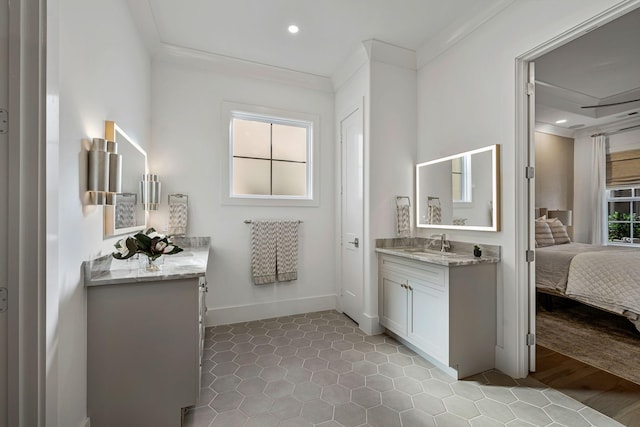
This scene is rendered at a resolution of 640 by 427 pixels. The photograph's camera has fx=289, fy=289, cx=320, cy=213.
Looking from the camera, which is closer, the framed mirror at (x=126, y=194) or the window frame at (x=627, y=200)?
the framed mirror at (x=126, y=194)

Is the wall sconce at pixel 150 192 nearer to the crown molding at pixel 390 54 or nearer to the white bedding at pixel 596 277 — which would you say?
the crown molding at pixel 390 54

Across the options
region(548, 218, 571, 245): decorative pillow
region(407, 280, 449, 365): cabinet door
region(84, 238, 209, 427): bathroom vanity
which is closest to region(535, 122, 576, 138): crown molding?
region(548, 218, 571, 245): decorative pillow

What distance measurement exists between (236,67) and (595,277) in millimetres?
4601

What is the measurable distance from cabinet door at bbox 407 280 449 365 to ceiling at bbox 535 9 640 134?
2.75m

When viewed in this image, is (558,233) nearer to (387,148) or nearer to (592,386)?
(592,386)

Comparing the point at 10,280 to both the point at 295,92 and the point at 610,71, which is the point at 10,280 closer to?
the point at 295,92

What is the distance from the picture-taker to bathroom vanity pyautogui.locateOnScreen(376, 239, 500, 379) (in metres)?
2.17

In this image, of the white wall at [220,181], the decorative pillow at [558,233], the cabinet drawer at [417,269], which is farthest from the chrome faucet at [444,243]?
the decorative pillow at [558,233]

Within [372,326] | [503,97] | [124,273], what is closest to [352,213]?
[372,326]

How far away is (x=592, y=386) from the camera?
80.0 inches

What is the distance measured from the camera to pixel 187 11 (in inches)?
96.7

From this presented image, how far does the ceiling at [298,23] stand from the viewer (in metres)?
2.37

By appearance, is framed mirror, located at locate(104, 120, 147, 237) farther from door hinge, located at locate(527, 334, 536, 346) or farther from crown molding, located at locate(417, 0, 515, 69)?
door hinge, located at locate(527, 334, 536, 346)

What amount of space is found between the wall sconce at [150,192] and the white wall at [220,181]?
6.7 inches
